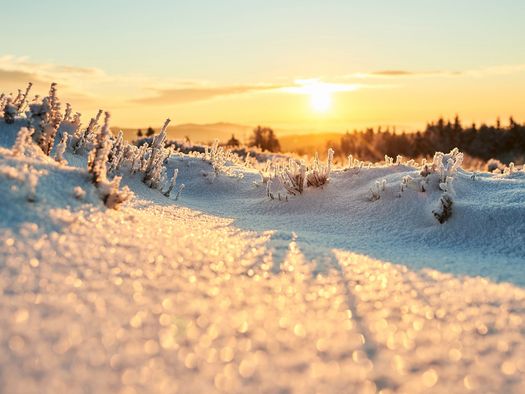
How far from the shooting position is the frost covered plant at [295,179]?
5.34m

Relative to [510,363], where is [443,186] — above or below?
above

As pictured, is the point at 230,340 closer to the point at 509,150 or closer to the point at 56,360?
the point at 56,360

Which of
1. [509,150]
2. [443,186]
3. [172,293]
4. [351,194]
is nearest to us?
[172,293]

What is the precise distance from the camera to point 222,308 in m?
1.75

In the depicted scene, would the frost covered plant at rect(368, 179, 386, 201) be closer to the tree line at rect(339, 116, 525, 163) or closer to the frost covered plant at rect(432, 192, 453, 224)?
the frost covered plant at rect(432, 192, 453, 224)

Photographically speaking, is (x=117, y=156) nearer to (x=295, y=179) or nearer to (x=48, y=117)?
(x=48, y=117)

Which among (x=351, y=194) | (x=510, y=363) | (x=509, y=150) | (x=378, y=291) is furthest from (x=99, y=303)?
(x=509, y=150)

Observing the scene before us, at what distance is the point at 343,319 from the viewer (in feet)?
5.95

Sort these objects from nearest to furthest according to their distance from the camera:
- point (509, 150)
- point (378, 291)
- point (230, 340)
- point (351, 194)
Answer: point (230, 340) → point (378, 291) → point (351, 194) → point (509, 150)

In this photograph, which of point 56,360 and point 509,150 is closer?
point 56,360

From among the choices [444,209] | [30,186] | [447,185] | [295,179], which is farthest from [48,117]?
[447,185]

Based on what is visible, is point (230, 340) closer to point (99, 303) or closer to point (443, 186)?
point (99, 303)

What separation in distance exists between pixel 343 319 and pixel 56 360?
2.96 feet

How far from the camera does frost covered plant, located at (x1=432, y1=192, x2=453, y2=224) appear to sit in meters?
4.13
